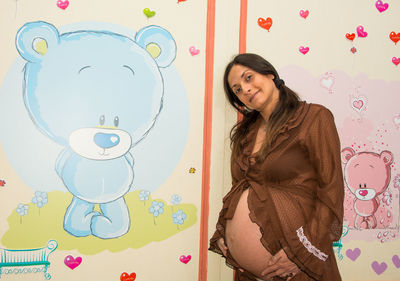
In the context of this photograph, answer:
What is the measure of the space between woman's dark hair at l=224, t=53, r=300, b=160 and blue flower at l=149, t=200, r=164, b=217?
443mm

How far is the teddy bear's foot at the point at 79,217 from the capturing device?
1.41 m

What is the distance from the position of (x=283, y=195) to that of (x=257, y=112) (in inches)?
20.5

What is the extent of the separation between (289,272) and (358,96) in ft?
3.56

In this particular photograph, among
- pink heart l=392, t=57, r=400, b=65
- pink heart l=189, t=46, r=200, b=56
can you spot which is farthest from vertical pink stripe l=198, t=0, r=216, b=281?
pink heart l=392, t=57, r=400, b=65

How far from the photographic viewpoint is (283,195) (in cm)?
117

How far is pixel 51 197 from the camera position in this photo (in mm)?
1398

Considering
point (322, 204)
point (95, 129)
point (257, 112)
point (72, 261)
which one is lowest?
point (72, 261)

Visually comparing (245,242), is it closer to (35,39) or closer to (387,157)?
(387,157)

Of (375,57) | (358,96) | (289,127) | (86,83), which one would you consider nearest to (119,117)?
(86,83)

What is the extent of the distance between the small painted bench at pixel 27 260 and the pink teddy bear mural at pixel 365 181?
1572mm

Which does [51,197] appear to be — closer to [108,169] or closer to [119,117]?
[108,169]

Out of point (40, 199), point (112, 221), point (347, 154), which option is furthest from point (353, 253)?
point (40, 199)

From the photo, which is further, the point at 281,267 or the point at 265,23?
the point at 265,23

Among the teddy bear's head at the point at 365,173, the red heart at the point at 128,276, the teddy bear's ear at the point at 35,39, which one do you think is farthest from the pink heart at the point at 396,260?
the teddy bear's ear at the point at 35,39
